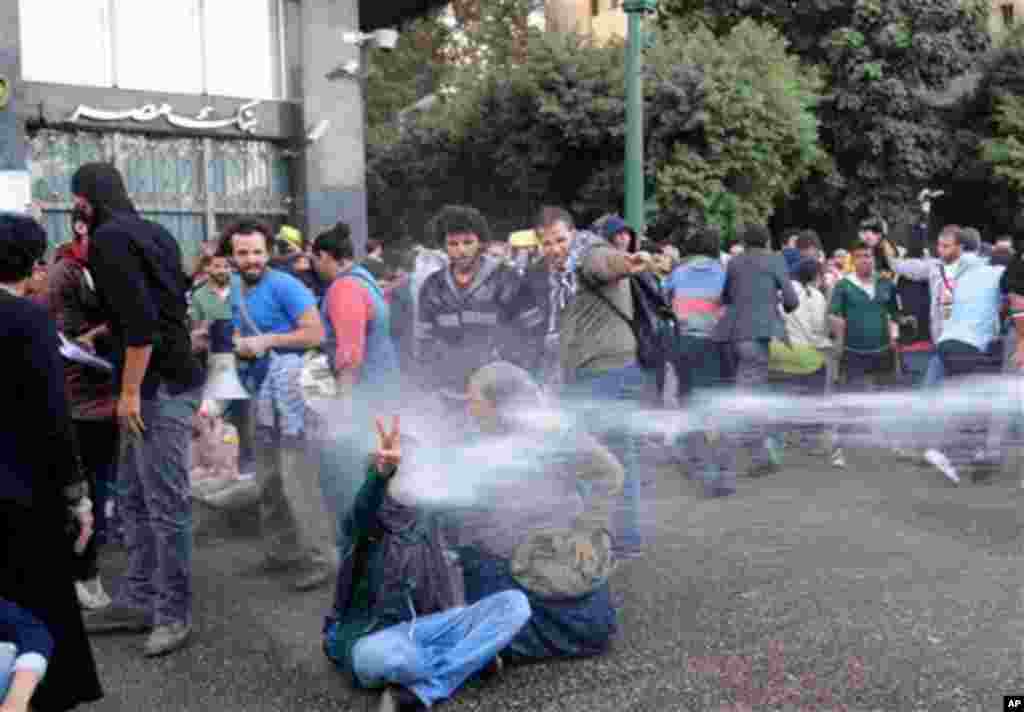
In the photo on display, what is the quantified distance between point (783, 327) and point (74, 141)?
841 centimetres

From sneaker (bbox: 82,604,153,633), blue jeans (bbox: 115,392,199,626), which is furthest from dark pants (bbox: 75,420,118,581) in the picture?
blue jeans (bbox: 115,392,199,626)

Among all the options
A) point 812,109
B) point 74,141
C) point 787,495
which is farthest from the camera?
point 812,109

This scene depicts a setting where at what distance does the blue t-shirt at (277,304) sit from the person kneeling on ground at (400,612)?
1658mm

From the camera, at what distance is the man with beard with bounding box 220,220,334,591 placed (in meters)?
5.70

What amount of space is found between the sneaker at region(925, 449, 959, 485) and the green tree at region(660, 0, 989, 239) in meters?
15.6

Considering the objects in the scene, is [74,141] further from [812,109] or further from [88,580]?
[812,109]

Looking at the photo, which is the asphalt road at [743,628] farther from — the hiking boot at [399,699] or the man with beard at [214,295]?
the man with beard at [214,295]

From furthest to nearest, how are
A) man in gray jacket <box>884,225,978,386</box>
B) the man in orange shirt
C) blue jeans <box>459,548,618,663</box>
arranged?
man in gray jacket <box>884,225,978,386</box>, the man in orange shirt, blue jeans <box>459,548,618,663</box>

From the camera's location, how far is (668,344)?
707 cm

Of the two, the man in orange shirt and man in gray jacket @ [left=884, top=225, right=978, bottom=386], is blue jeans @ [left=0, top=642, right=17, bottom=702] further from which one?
man in gray jacket @ [left=884, top=225, right=978, bottom=386]

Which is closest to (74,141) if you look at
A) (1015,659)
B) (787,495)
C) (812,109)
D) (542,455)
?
(787,495)

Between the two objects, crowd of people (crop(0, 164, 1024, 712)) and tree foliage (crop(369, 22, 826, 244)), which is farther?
tree foliage (crop(369, 22, 826, 244))

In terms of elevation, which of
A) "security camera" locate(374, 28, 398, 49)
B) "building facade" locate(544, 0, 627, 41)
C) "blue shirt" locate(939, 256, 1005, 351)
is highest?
"building facade" locate(544, 0, 627, 41)

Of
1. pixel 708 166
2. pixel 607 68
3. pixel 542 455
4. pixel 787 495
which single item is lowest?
pixel 787 495
